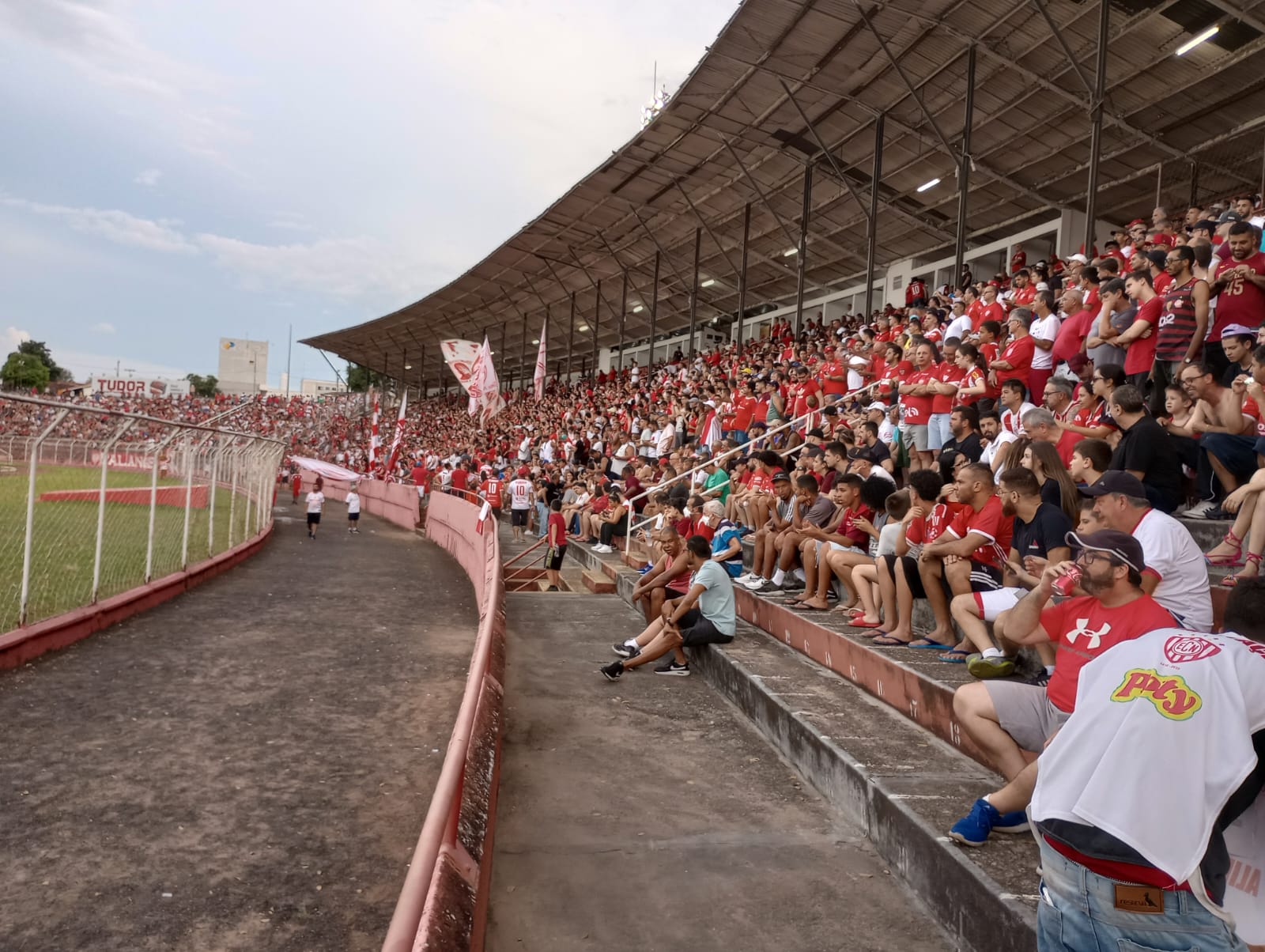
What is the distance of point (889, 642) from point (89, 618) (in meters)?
7.64

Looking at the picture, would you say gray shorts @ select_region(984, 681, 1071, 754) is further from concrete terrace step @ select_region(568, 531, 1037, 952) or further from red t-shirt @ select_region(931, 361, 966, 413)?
red t-shirt @ select_region(931, 361, 966, 413)

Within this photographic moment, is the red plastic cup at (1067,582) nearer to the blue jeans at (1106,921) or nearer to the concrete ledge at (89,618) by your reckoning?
the blue jeans at (1106,921)

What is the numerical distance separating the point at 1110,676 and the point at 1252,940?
2.52 feet

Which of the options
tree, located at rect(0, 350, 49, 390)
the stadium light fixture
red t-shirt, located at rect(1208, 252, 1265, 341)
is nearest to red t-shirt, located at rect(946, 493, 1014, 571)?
red t-shirt, located at rect(1208, 252, 1265, 341)

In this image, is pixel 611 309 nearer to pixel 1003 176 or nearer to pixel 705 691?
pixel 1003 176

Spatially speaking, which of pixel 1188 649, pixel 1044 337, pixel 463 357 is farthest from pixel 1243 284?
pixel 463 357

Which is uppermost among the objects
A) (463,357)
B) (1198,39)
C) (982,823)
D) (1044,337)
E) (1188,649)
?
(1198,39)

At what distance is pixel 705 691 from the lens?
7.52 metres

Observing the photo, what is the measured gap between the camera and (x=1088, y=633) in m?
3.18

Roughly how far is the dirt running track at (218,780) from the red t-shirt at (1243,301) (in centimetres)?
680

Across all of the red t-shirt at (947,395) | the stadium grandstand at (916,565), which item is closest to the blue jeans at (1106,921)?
the stadium grandstand at (916,565)

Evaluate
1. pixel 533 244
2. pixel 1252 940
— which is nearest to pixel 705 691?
pixel 1252 940

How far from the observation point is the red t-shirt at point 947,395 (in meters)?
9.35

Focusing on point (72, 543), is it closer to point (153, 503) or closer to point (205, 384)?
point (153, 503)
